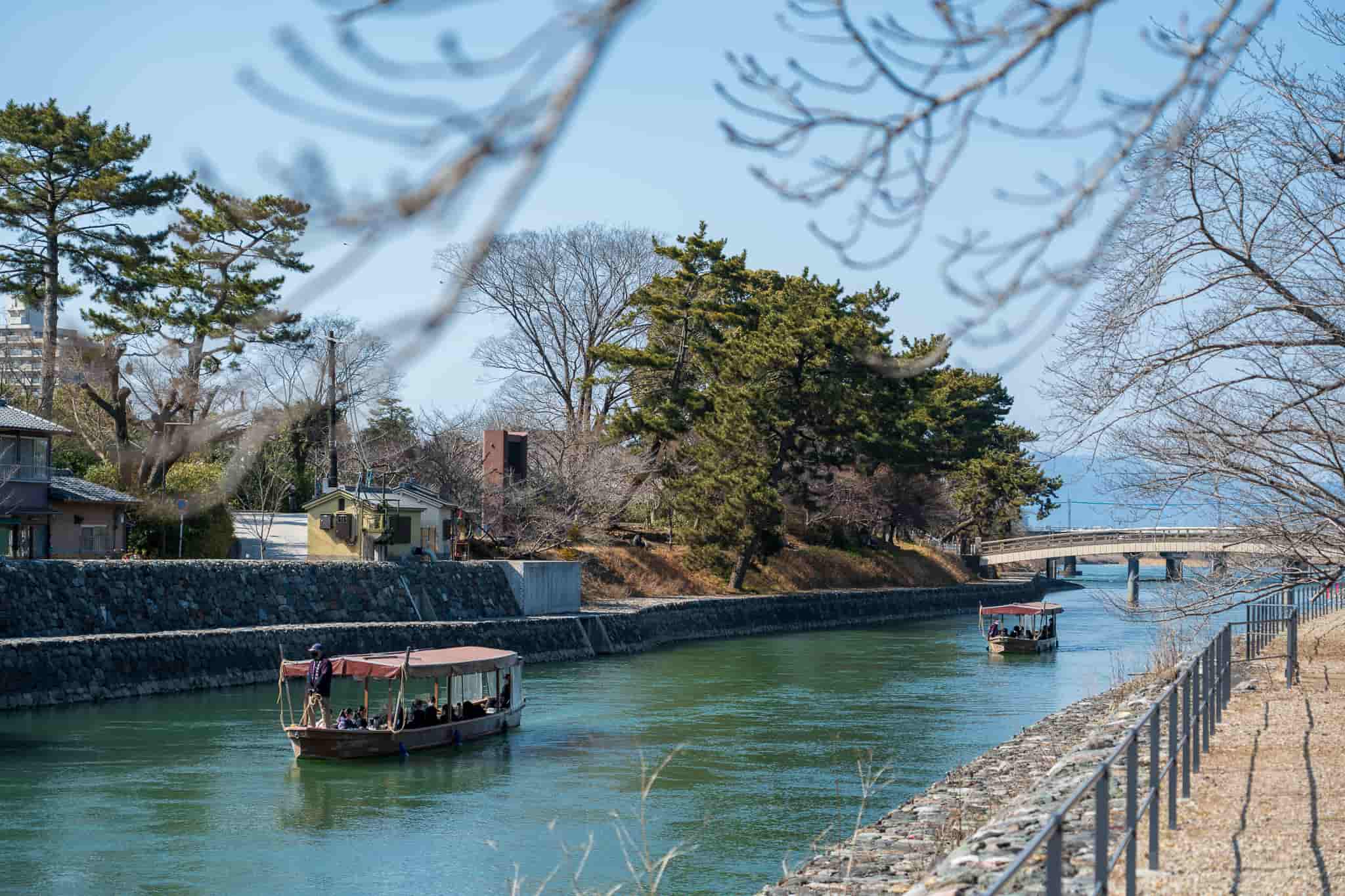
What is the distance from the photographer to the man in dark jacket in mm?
20625

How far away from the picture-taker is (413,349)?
2.50 m

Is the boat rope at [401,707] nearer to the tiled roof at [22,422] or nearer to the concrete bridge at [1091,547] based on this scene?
the tiled roof at [22,422]

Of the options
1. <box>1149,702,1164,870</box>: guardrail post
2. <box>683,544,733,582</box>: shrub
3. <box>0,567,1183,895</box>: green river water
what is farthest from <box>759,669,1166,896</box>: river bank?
<box>683,544,733,582</box>: shrub

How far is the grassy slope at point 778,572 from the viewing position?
4778 centimetres

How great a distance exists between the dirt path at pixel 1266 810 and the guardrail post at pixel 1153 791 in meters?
0.10

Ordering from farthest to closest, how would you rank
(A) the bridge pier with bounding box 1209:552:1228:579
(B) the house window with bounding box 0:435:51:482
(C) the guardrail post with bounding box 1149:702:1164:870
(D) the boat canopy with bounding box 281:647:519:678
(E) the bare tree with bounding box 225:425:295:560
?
(E) the bare tree with bounding box 225:425:295:560 → (B) the house window with bounding box 0:435:51:482 → (D) the boat canopy with bounding box 281:647:519:678 → (A) the bridge pier with bounding box 1209:552:1228:579 → (C) the guardrail post with bounding box 1149:702:1164:870

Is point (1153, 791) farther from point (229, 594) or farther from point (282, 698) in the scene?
point (229, 594)

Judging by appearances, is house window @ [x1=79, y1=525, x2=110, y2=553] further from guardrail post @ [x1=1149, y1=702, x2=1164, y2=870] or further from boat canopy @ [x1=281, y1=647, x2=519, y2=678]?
guardrail post @ [x1=1149, y1=702, x2=1164, y2=870]

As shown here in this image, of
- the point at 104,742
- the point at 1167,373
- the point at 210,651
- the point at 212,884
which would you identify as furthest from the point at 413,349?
the point at 210,651

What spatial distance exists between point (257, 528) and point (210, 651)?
46.8 ft

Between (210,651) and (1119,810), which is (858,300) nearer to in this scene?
(210,651)

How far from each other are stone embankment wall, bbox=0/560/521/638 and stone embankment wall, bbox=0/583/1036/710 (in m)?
1.31

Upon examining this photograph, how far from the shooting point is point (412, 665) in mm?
21812

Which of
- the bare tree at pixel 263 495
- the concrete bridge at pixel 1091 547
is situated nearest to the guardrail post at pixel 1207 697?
the bare tree at pixel 263 495
